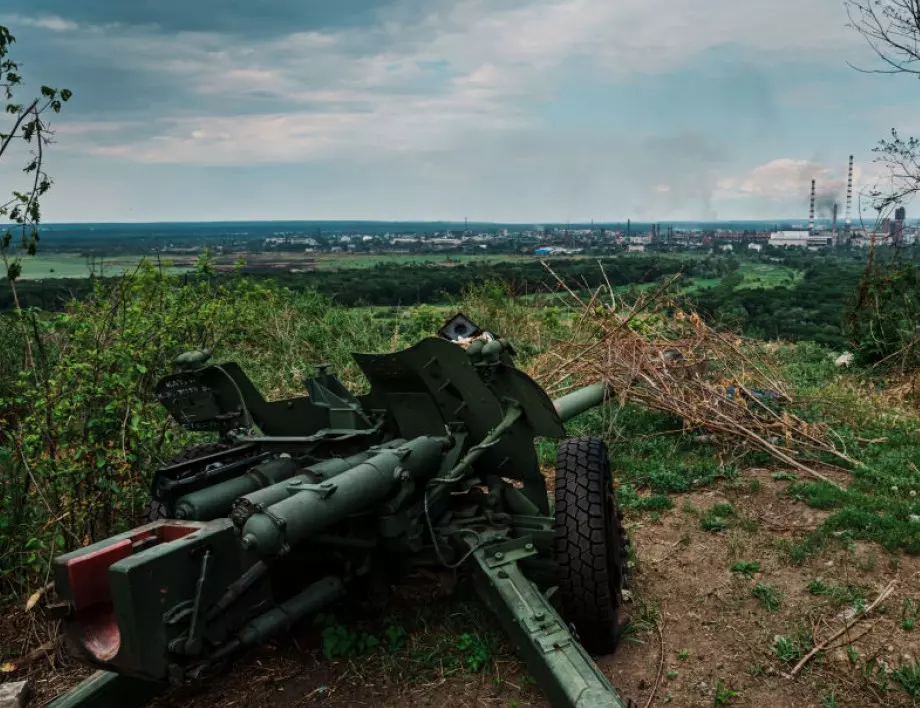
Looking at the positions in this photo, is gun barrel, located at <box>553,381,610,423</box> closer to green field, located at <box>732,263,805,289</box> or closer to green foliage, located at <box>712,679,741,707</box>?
green foliage, located at <box>712,679,741,707</box>

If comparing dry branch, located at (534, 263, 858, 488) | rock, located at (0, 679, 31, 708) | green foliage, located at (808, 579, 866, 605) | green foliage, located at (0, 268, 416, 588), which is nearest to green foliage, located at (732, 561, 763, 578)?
green foliage, located at (808, 579, 866, 605)

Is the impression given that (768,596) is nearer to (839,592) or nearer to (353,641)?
(839,592)

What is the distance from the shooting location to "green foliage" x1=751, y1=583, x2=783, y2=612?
480cm

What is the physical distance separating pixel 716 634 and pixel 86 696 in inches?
122

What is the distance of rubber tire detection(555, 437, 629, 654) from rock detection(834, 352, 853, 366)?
852 cm

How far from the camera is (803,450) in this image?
24.2 feet

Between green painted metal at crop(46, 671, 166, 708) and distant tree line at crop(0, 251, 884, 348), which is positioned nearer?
green painted metal at crop(46, 671, 166, 708)

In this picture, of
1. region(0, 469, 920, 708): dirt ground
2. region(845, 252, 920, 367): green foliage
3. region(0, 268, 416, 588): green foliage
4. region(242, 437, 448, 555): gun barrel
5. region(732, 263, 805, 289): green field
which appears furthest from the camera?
region(732, 263, 805, 289): green field

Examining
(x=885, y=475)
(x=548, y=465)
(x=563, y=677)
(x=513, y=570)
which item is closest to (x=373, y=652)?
(x=513, y=570)

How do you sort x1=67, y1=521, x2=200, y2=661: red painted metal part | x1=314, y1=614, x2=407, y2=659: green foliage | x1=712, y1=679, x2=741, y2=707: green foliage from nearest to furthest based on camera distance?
x1=67, y1=521, x2=200, y2=661: red painted metal part → x1=712, y1=679, x2=741, y2=707: green foliage → x1=314, y1=614, x2=407, y2=659: green foliage

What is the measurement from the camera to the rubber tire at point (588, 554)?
4246 millimetres

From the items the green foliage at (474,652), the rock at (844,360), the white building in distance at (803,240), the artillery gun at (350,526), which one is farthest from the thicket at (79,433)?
the white building in distance at (803,240)

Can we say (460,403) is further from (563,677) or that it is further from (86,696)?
(86,696)

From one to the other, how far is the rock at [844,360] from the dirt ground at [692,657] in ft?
23.0
